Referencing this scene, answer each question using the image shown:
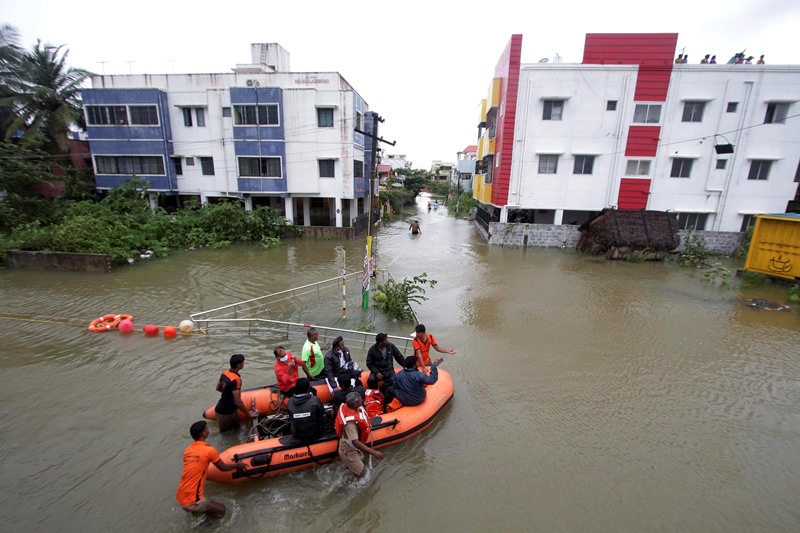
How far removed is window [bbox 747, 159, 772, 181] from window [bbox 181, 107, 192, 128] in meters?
33.3

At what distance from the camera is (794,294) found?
1333cm

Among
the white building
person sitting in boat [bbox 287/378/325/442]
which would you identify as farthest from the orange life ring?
the white building

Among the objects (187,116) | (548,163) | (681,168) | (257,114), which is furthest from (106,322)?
(681,168)

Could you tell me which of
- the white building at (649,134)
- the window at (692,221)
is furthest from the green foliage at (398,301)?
the window at (692,221)

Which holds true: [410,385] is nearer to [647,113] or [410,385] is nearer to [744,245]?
[647,113]

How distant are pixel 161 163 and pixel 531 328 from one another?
24597mm

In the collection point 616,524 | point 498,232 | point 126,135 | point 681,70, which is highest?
point 681,70

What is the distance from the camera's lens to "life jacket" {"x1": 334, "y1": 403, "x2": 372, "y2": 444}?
521 centimetres

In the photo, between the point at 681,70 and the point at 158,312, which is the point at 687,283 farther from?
the point at 158,312

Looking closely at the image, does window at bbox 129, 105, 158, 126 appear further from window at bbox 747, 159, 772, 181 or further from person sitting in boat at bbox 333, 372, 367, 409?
window at bbox 747, 159, 772, 181

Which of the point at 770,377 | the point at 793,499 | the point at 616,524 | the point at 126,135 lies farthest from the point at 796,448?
the point at 126,135

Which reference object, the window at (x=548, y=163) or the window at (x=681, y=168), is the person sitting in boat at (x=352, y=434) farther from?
the window at (x=681, y=168)

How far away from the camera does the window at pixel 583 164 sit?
2159 centimetres

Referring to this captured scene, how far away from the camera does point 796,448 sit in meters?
6.15
